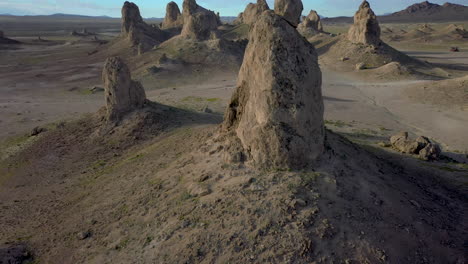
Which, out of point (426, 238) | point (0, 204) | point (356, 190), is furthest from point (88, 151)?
→ point (426, 238)

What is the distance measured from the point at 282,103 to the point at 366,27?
40759 mm

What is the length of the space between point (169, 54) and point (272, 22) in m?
41.1

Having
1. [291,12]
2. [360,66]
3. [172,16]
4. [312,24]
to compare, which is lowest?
[360,66]

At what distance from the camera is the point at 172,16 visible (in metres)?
76.4

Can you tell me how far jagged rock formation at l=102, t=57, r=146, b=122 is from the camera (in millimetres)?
19938

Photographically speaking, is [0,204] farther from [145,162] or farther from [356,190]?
[356,190]

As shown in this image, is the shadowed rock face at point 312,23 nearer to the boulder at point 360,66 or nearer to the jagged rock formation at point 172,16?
the boulder at point 360,66

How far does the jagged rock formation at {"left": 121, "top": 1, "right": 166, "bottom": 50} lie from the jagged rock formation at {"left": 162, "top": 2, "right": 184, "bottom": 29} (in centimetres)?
1012

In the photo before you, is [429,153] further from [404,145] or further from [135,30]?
[135,30]

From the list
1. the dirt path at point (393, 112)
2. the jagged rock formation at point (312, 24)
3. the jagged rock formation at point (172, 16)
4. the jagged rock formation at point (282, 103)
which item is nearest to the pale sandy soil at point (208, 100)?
the dirt path at point (393, 112)

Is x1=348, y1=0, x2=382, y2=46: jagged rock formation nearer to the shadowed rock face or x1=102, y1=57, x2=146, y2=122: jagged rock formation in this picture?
the shadowed rock face

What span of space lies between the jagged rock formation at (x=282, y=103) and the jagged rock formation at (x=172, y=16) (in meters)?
69.5

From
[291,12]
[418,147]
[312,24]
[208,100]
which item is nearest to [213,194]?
[291,12]

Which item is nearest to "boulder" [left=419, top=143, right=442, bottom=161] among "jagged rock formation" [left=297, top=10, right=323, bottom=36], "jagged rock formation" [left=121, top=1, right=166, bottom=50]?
"jagged rock formation" [left=121, top=1, right=166, bottom=50]
